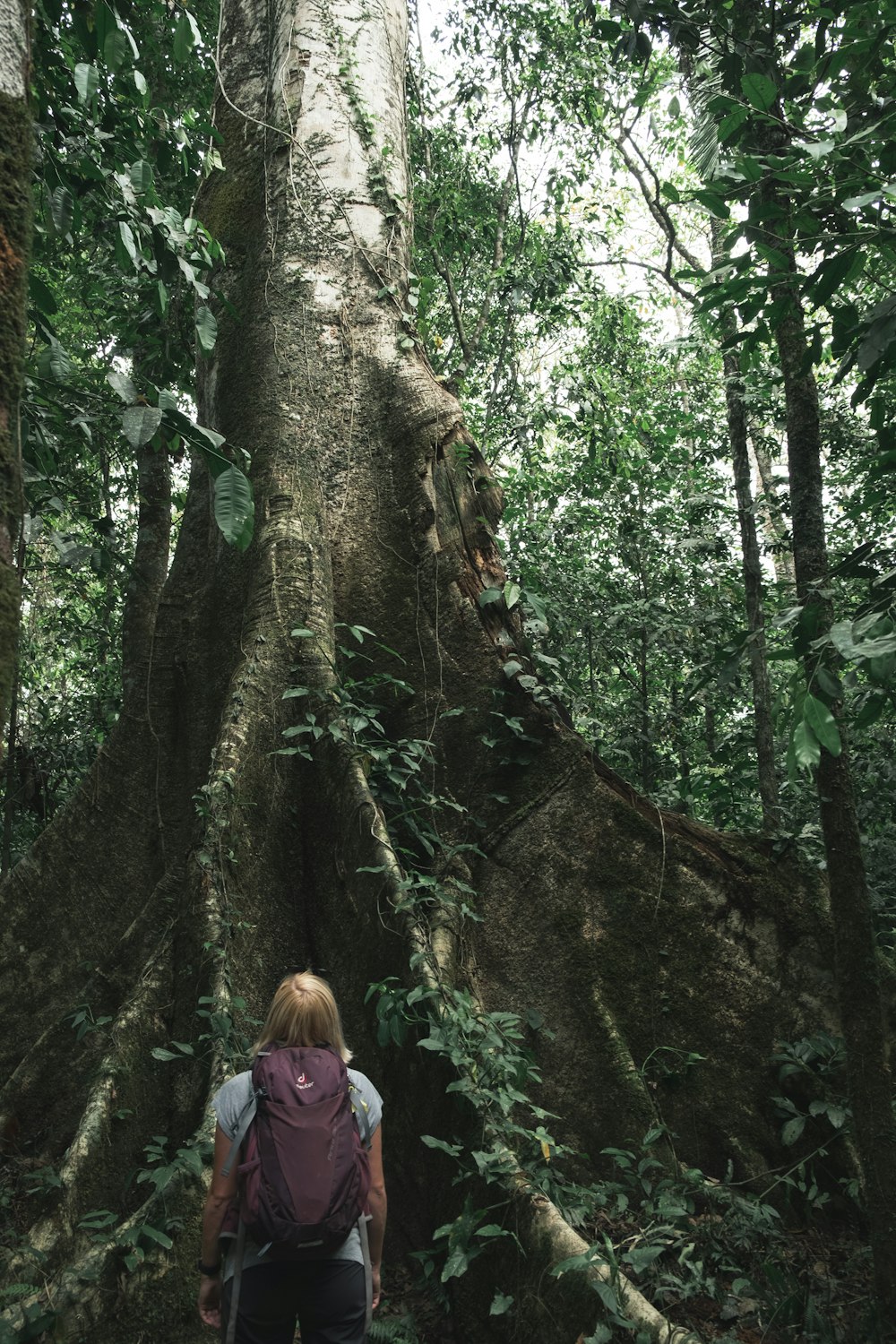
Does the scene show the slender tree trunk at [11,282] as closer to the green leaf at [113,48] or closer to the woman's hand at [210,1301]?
the green leaf at [113,48]

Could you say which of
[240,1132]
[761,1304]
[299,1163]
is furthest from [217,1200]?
[761,1304]

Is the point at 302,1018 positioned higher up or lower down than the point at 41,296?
lower down

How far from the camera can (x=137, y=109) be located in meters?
4.50

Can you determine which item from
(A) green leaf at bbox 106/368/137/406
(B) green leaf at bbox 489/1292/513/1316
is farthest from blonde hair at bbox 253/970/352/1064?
(A) green leaf at bbox 106/368/137/406

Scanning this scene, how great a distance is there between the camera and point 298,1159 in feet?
7.83

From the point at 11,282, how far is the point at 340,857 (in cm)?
283

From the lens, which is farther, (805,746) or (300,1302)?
(300,1302)

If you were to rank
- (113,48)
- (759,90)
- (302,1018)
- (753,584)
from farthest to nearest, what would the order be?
(753,584), (113,48), (759,90), (302,1018)

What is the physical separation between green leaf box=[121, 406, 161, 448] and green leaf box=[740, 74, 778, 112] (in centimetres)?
181

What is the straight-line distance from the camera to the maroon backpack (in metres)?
2.36

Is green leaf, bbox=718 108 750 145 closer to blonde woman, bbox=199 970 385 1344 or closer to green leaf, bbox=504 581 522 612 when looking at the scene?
green leaf, bbox=504 581 522 612

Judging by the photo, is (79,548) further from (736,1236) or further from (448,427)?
(736,1236)

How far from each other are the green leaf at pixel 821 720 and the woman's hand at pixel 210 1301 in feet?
6.88

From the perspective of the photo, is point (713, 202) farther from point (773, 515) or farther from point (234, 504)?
point (773, 515)
